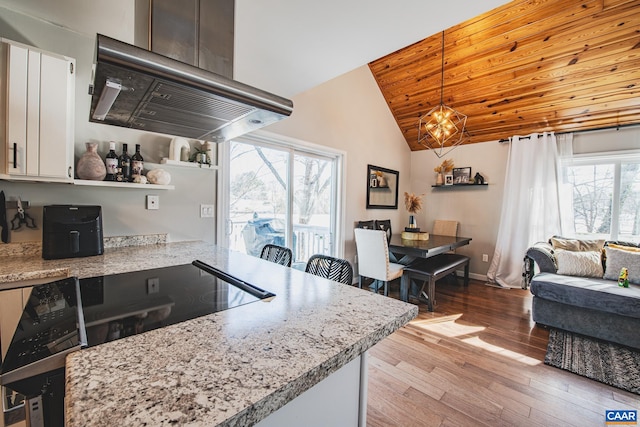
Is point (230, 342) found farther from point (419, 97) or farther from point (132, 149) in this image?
point (419, 97)

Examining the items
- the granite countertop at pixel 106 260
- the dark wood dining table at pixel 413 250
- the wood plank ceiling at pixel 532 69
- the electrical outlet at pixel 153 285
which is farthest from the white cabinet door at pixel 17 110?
the wood plank ceiling at pixel 532 69

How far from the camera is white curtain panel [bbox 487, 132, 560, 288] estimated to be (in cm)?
371

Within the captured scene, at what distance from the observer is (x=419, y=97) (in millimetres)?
4133

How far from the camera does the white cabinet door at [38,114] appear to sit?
4.48 ft

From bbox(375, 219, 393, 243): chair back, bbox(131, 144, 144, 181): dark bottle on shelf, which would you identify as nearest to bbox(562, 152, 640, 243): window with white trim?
bbox(375, 219, 393, 243): chair back

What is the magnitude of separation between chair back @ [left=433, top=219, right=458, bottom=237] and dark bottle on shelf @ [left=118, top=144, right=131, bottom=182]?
454cm

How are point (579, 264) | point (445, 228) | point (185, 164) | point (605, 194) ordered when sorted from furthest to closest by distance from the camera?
point (445, 228) → point (605, 194) → point (579, 264) → point (185, 164)

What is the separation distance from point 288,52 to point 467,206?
3976mm

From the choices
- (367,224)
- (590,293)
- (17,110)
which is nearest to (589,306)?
(590,293)

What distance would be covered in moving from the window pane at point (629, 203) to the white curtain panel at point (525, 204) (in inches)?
25.1

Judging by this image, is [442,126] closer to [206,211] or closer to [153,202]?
[206,211]

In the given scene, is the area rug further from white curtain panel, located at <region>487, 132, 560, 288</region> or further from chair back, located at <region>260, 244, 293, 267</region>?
chair back, located at <region>260, 244, 293, 267</region>

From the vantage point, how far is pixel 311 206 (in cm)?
354

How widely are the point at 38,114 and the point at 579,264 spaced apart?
4.60m
